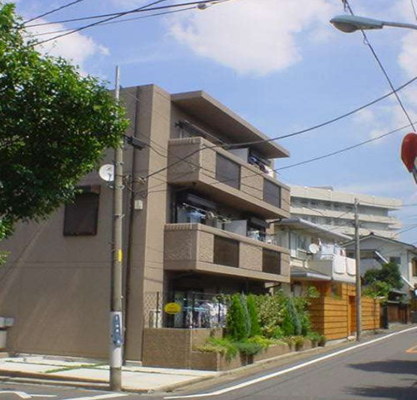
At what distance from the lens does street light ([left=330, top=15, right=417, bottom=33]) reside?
10.2m

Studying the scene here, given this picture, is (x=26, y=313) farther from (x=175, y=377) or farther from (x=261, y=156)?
(x=261, y=156)

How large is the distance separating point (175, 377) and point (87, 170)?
7477 mm

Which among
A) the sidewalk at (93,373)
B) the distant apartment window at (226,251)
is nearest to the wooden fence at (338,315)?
the distant apartment window at (226,251)

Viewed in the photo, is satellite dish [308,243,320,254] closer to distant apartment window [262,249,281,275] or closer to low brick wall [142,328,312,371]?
distant apartment window [262,249,281,275]

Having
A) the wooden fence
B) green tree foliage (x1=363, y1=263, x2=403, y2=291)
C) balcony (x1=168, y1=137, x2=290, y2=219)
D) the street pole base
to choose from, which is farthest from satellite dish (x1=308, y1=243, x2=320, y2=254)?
the street pole base

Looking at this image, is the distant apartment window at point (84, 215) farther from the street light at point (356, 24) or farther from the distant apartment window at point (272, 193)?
the street light at point (356, 24)

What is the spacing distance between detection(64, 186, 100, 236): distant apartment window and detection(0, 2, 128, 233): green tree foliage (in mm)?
9391

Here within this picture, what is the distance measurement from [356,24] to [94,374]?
36.2 ft

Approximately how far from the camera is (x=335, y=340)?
29.9m

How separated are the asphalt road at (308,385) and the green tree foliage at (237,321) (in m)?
1.78

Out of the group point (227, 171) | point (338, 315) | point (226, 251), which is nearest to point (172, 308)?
point (226, 251)

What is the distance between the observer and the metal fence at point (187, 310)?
795 inches

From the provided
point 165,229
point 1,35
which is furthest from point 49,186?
point 165,229

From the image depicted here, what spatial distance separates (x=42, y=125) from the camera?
10.9 metres
